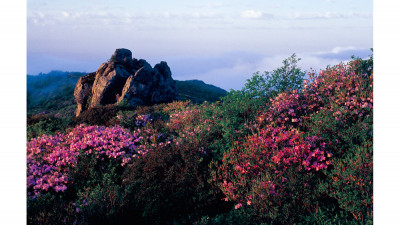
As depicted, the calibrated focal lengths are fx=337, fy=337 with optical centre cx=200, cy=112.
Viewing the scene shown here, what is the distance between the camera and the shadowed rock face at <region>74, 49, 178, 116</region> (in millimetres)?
17859

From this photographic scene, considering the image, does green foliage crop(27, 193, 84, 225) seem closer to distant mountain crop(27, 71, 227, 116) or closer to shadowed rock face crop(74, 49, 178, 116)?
shadowed rock face crop(74, 49, 178, 116)

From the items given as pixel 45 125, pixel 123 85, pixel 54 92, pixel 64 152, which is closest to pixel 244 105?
pixel 64 152

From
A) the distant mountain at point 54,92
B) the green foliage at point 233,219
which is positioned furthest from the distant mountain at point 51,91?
the green foliage at point 233,219

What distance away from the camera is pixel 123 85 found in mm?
18703

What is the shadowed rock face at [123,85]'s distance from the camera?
17859 mm

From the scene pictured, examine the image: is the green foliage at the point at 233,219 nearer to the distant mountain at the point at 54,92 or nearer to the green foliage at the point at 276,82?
the green foliage at the point at 276,82

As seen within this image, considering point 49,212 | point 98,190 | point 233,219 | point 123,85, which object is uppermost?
point 123,85

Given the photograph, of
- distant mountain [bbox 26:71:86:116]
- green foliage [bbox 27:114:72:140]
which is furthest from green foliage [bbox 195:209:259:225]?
distant mountain [bbox 26:71:86:116]

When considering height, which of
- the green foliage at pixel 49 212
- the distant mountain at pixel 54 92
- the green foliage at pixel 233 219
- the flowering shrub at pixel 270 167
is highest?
the distant mountain at pixel 54 92

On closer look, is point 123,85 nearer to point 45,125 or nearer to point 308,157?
Answer: point 45,125

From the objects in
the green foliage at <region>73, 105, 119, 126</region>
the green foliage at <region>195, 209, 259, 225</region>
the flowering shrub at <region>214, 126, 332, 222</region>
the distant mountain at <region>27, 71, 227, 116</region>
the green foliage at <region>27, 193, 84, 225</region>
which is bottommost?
the green foliage at <region>195, 209, 259, 225</region>

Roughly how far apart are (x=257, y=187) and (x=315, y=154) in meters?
1.46
